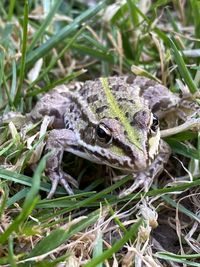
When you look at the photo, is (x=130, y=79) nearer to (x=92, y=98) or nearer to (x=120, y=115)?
(x=92, y=98)

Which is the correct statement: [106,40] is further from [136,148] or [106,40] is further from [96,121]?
[136,148]

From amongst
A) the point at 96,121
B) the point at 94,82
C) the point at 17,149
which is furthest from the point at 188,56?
the point at 17,149

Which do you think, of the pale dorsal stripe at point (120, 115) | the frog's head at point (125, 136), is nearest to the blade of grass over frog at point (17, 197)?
the frog's head at point (125, 136)

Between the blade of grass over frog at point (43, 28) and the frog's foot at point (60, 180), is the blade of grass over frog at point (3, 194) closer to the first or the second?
the frog's foot at point (60, 180)

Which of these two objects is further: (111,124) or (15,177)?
(111,124)

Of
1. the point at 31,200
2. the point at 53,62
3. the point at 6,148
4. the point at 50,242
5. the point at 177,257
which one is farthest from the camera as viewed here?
the point at 53,62

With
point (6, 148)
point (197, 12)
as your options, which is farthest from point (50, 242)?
point (197, 12)
